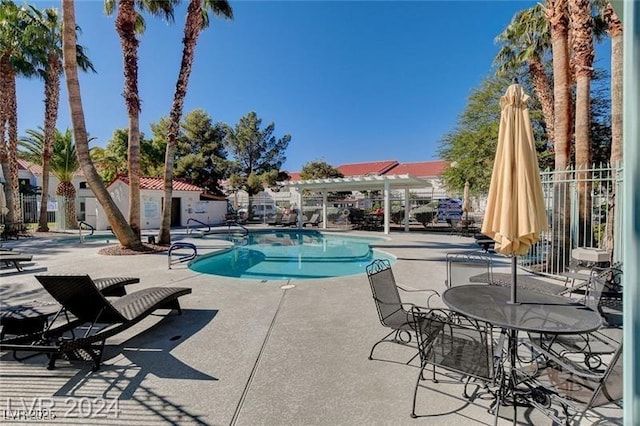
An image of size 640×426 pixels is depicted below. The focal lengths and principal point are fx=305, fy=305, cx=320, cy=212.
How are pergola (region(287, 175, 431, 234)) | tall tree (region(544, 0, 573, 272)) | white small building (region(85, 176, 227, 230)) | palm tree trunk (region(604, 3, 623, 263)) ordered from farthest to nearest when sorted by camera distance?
white small building (region(85, 176, 227, 230)) → pergola (region(287, 175, 431, 234)) → tall tree (region(544, 0, 573, 272)) → palm tree trunk (region(604, 3, 623, 263))

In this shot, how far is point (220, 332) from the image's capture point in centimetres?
402

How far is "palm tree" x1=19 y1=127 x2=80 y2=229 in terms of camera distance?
18266 mm

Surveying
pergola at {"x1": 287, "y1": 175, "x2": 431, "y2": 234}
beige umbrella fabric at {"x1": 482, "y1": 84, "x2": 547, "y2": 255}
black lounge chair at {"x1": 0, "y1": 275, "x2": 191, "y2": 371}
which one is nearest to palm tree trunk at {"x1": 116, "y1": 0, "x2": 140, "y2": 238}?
black lounge chair at {"x1": 0, "y1": 275, "x2": 191, "y2": 371}

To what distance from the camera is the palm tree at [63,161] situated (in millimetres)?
18266

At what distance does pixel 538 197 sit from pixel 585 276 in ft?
11.1

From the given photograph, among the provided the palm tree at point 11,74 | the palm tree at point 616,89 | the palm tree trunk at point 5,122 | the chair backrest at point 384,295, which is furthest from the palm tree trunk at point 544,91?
the palm tree trunk at point 5,122

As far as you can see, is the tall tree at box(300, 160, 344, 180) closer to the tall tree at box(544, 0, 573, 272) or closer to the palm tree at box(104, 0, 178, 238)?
the palm tree at box(104, 0, 178, 238)

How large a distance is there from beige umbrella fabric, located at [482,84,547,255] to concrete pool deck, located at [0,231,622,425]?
57.4 inches

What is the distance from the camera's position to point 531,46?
12.9 metres

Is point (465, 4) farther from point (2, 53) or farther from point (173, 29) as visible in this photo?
point (2, 53)

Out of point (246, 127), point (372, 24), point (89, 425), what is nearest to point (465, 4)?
point (372, 24)

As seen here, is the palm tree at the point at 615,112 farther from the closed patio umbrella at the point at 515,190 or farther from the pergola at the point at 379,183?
the pergola at the point at 379,183

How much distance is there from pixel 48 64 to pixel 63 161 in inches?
228

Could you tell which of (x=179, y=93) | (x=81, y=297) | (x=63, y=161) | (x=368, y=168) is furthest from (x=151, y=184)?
(x=368, y=168)
